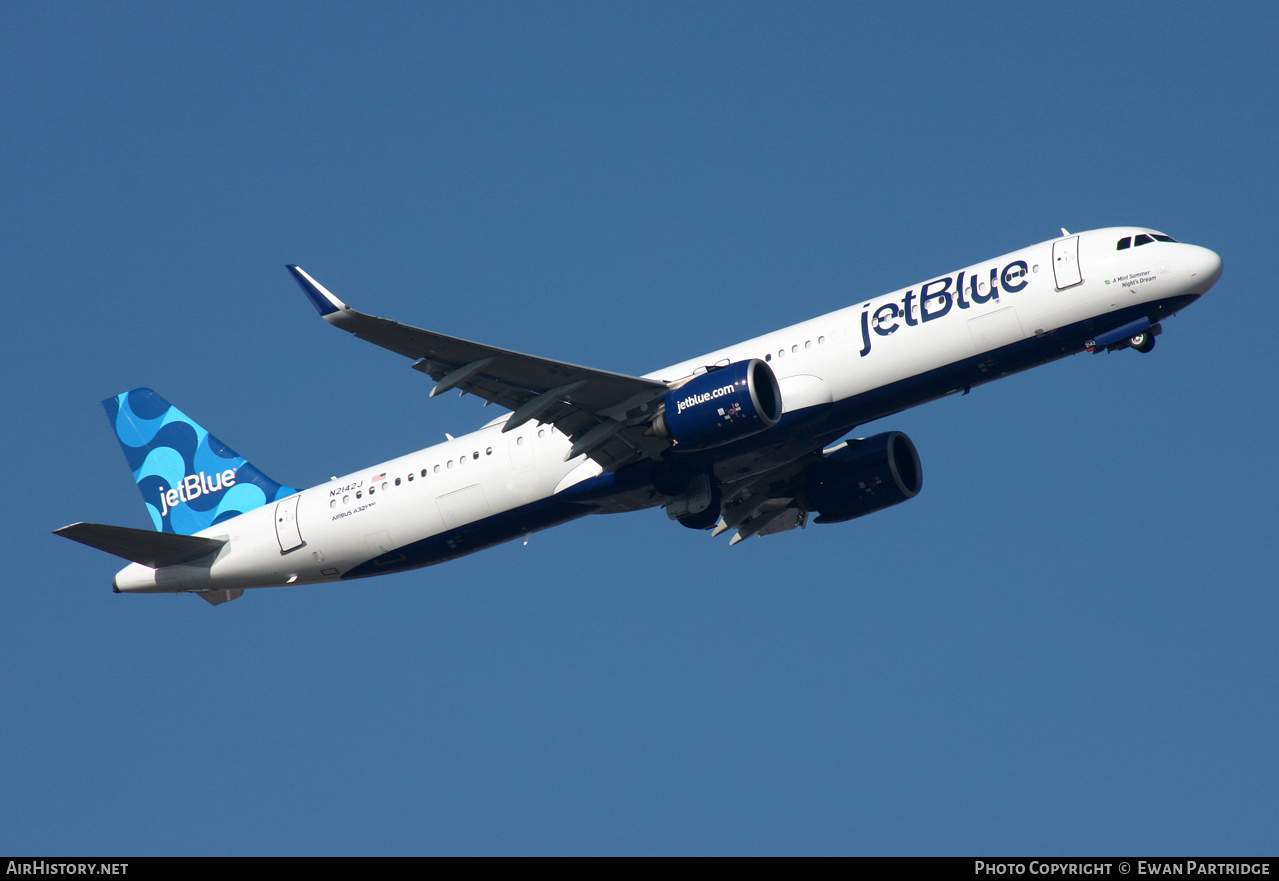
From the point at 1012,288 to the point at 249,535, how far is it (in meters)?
22.7

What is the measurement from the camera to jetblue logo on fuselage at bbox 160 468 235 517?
4325cm

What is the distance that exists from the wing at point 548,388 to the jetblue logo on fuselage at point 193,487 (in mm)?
12676

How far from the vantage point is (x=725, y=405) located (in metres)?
33.8

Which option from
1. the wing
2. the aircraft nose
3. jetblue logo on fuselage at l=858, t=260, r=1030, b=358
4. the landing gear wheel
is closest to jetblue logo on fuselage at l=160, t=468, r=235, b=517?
the wing

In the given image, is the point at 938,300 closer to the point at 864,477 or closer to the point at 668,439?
the point at 668,439

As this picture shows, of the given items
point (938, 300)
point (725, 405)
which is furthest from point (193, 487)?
point (938, 300)

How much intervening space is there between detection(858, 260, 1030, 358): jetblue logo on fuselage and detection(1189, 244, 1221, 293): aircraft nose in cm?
380

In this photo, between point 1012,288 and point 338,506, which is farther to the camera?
point 338,506
